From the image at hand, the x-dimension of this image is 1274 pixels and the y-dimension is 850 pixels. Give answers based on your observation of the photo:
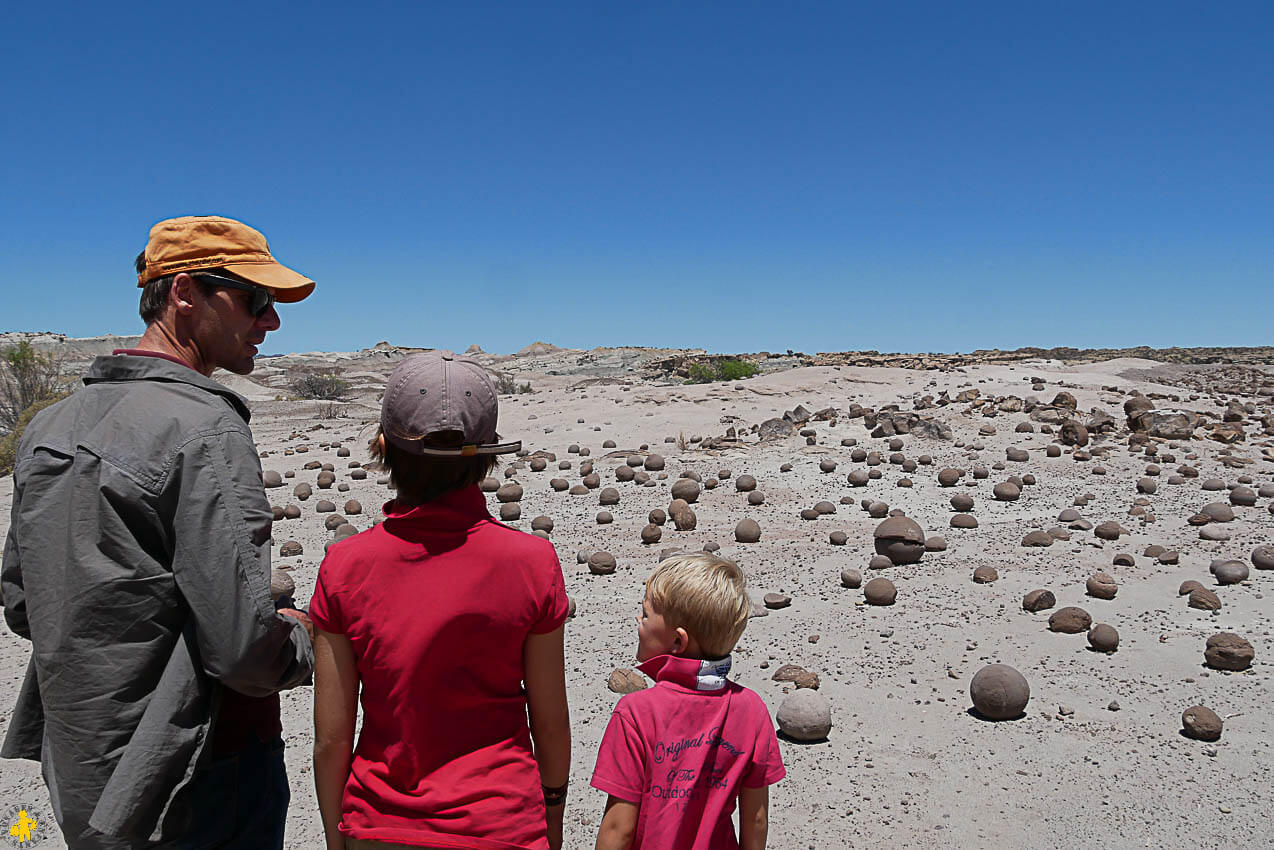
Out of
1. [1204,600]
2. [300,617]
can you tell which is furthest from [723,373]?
[300,617]

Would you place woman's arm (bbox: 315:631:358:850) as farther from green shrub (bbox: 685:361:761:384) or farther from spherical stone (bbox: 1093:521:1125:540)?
green shrub (bbox: 685:361:761:384)

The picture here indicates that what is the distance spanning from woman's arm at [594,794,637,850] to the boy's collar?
322mm

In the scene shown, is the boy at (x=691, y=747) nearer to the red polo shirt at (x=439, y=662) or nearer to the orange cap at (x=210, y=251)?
the red polo shirt at (x=439, y=662)

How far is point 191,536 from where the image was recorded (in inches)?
71.9

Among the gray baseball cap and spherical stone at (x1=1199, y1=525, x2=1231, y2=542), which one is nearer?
the gray baseball cap

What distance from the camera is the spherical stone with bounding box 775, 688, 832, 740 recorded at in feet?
14.2

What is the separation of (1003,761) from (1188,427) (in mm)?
10968

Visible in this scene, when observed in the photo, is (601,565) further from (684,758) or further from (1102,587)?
(684,758)

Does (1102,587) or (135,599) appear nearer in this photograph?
(135,599)

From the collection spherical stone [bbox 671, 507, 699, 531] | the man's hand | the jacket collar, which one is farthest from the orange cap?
spherical stone [bbox 671, 507, 699, 531]

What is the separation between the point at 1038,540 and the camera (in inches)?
297

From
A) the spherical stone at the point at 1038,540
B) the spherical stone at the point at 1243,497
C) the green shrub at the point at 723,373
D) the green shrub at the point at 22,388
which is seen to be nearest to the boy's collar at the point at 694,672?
the spherical stone at the point at 1038,540

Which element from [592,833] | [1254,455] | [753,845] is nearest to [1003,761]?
→ [592,833]

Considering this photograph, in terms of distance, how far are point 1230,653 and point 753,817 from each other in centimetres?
409
